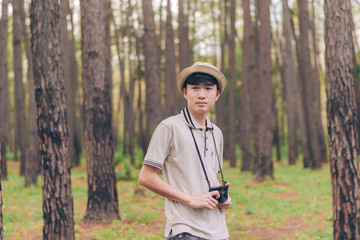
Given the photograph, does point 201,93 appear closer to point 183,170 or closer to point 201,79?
point 201,79

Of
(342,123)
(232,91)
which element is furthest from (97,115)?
(232,91)

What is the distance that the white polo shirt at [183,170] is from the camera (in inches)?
111

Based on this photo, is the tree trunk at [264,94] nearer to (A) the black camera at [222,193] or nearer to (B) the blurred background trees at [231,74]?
(B) the blurred background trees at [231,74]

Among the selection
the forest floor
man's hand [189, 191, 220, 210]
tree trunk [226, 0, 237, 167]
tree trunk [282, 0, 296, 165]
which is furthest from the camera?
tree trunk [226, 0, 237, 167]

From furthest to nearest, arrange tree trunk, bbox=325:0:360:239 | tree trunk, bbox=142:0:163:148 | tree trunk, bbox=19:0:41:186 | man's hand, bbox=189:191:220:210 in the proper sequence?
tree trunk, bbox=19:0:41:186 → tree trunk, bbox=142:0:163:148 → tree trunk, bbox=325:0:360:239 → man's hand, bbox=189:191:220:210

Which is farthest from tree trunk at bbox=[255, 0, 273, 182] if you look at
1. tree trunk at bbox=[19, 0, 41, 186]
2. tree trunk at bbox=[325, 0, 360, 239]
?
tree trunk at bbox=[325, 0, 360, 239]

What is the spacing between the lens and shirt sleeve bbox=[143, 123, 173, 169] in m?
2.82

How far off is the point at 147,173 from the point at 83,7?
7.21m

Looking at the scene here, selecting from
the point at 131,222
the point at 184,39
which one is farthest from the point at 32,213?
the point at 184,39

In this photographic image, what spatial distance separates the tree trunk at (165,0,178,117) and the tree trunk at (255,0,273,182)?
4982 mm

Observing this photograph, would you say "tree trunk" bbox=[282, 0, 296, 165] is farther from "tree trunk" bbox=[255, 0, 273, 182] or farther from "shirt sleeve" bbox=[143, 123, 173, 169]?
"shirt sleeve" bbox=[143, 123, 173, 169]

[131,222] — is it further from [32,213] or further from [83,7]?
[83,7]

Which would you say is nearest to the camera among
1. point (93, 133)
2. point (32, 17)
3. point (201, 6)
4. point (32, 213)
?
point (32, 17)

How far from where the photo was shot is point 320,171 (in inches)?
793
